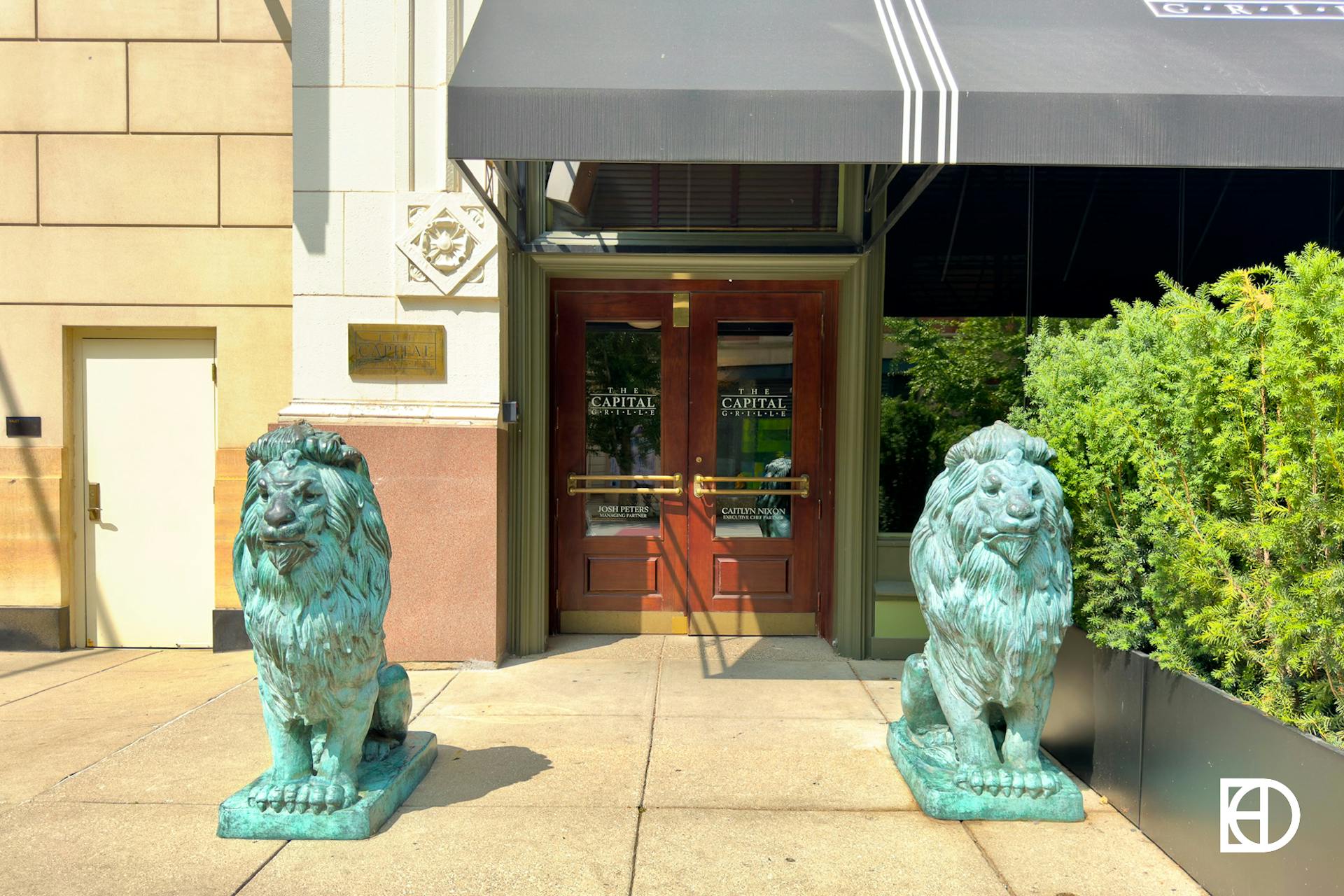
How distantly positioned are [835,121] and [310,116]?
365cm

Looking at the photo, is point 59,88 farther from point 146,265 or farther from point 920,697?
point 920,697

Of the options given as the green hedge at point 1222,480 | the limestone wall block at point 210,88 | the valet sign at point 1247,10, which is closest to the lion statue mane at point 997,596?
the green hedge at point 1222,480

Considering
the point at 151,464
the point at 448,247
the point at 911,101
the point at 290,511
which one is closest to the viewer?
the point at 290,511

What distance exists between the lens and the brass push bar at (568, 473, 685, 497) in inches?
265

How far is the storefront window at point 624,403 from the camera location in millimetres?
6777

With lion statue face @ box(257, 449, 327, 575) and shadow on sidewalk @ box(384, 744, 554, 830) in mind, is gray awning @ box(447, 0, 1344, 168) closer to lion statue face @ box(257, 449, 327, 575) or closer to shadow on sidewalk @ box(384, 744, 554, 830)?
lion statue face @ box(257, 449, 327, 575)

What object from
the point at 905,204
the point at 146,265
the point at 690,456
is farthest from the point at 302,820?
the point at 146,265

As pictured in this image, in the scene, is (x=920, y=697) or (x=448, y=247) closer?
(x=920, y=697)

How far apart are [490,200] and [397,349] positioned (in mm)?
1234

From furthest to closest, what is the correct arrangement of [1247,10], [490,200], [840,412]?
[840,412]
[490,200]
[1247,10]

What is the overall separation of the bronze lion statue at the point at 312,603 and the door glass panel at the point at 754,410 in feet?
11.9

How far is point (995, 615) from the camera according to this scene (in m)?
3.36

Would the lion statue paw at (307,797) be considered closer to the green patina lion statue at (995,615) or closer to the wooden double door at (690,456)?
the green patina lion statue at (995,615)

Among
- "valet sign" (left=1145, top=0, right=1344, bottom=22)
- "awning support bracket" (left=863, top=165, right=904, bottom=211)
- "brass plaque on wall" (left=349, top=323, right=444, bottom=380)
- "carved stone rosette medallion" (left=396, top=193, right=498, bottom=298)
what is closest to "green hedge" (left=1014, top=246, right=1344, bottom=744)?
"valet sign" (left=1145, top=0, right=1344, bottom=22)
